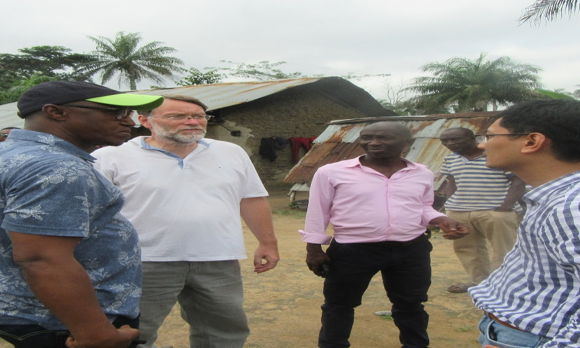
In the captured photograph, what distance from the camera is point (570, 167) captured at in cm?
153

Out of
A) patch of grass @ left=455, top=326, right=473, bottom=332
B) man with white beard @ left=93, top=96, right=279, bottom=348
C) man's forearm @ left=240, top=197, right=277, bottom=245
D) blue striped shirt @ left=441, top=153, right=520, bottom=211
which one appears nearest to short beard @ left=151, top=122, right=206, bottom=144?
man with white beard @ left=93, top=96, right=279, bottom=348

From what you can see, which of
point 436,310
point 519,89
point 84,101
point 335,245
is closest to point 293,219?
point 436,310

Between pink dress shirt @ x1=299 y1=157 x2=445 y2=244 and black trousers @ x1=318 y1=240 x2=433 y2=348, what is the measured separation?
0.08 metres

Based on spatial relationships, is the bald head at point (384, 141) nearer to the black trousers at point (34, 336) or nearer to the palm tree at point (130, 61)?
the black trousers at point (34, 336)

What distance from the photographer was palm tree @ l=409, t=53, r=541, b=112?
3108cm

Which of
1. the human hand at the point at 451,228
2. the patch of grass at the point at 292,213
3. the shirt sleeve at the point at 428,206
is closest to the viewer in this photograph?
the human hand at the point at 451,228

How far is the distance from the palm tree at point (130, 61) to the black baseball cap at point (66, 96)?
3859 centimetres

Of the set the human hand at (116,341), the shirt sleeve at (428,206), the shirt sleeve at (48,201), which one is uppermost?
the shirt sleeve at (48,201)

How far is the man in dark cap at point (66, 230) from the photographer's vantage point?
1.49 m

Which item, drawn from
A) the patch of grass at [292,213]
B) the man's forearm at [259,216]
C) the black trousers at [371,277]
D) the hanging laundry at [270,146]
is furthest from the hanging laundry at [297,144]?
the man's forearm at [259,216]

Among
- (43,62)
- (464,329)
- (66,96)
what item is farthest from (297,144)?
(43,62)

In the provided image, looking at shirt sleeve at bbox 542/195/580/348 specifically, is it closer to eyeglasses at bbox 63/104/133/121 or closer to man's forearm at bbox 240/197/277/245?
eyeglasses at bbox 63/104/133/121

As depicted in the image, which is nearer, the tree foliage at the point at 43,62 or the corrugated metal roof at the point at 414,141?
the corrugated metal roof at the point at 414,141

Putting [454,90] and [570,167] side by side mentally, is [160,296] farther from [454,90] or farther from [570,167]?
[454,90]
